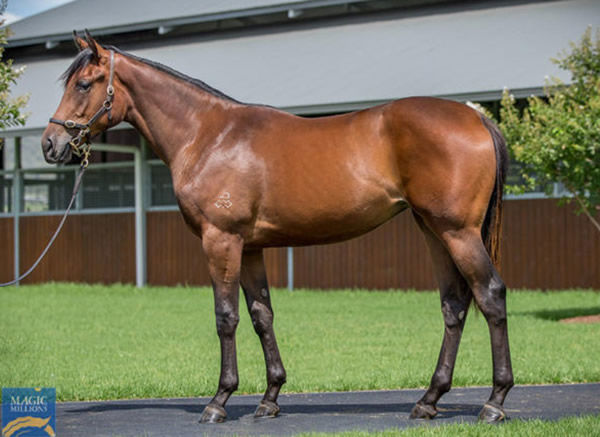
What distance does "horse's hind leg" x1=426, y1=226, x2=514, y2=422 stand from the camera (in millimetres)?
6055

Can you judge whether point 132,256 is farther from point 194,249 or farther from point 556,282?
point 556,282

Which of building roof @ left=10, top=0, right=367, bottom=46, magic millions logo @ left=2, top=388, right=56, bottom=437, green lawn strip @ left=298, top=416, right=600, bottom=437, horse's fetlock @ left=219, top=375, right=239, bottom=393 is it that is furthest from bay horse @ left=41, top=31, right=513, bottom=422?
building roof @ left=10, top=0, right=367, bottom=46

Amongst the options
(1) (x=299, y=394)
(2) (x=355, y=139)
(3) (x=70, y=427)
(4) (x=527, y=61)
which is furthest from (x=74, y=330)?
(4) (x=527, y=61)

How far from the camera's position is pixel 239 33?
889 inches

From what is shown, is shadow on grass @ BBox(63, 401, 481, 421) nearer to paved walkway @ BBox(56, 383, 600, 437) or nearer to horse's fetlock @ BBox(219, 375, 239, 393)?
paved walkway @ BBox(56, 383, 600, 437)

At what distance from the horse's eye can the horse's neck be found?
263mm

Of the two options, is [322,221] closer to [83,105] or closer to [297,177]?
[297,177]

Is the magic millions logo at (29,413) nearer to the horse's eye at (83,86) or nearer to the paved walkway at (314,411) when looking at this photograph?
the paved walkway at (314,411)

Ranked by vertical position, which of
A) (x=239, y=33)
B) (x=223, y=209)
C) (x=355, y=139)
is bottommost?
(x=223, y=209)

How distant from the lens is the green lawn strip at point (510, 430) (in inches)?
221

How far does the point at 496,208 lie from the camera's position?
6297 mm

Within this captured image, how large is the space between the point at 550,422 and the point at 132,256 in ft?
58.3

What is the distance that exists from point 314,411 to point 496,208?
6.73ft

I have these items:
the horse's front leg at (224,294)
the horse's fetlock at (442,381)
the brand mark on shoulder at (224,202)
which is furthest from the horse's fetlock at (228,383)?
the horse's fetlock at (442,381)
